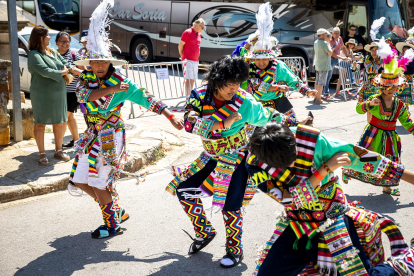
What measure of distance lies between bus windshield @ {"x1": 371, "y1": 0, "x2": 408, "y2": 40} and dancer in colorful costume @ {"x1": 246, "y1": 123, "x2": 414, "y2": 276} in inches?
462

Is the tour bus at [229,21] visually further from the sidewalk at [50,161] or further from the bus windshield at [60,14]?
the sidewalk at [50,161]

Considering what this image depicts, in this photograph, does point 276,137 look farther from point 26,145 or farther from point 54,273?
point 26,145

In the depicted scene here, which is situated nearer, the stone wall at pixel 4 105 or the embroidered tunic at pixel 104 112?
the embroidered tunic at pixel 104 112

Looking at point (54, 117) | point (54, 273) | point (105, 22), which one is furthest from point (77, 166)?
point (54, 117)

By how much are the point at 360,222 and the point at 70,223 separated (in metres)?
3.11

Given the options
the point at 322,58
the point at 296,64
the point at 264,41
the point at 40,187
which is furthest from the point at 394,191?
the point at 296,64

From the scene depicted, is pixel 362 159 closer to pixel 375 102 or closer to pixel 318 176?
pixel 318 176

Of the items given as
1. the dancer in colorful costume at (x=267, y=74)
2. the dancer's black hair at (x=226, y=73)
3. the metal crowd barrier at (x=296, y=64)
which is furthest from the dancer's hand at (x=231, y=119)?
the metal crowd barrier at (x=296, y=64)

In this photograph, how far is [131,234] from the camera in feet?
15.0

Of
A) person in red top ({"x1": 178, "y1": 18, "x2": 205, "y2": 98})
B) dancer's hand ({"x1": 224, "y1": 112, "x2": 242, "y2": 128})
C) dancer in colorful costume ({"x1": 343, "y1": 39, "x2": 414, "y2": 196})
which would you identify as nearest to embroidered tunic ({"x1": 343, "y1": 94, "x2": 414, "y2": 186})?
dancer in colorful costume ({"x1": 343, "y1": 39, "x2": 414, "y2": 196})

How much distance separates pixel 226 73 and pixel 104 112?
1340 millimetres

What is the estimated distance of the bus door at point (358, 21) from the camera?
13633 millimetres

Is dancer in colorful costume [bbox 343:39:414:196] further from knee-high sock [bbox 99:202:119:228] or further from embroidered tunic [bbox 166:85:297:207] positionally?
knee-high sock [bbox 99:202:119:228]

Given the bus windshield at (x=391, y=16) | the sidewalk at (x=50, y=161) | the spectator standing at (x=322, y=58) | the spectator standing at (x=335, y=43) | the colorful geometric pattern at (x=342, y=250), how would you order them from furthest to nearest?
1. the bus windshield at (x=391, y=16)
2. the spectator standing at (x=335, y=43)
3. the spectator standing at (x=322, y=58)
4. the sidewalk at (x=50, y=161)
5. the colorful geometric pattern at (x=342, y=250)
